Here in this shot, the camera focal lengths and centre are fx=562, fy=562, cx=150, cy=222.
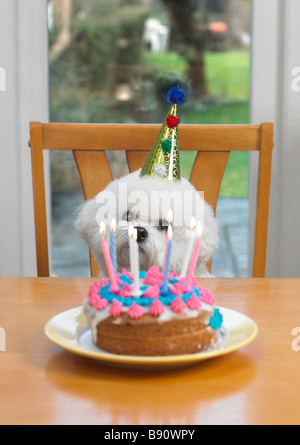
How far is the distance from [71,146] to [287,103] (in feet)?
2.93

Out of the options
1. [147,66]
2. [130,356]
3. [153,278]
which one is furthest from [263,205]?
[147,66]

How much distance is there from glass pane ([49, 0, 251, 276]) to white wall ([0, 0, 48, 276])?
7 centimetres

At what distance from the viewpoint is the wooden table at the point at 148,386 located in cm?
46

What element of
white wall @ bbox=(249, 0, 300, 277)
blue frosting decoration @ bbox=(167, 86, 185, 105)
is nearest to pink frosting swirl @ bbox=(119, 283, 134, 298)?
blue frosting decoration @ bbox=(167, 86, 185, 105)

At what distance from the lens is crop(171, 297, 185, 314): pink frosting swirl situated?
547 mm

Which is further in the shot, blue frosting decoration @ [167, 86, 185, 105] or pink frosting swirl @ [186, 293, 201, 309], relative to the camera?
blue frosting decoration @ [167, 86, 185, 105]

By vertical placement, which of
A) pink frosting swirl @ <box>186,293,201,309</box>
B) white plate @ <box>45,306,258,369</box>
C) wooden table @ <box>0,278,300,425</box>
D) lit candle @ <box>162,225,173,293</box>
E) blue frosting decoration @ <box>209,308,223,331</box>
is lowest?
wooden table @ <box>0,278,300,425</box>

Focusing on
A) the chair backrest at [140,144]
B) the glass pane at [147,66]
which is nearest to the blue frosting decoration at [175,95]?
the chair backrest at [140,144]

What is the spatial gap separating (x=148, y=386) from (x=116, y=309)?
0.08 metres

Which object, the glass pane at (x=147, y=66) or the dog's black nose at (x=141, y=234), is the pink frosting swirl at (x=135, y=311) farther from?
the glass pane at (x=147, y=66)

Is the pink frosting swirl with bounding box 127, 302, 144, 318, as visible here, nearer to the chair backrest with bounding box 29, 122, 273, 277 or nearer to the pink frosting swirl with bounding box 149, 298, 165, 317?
the pink frosting swirl with bounding box 149, 298, 165, 317

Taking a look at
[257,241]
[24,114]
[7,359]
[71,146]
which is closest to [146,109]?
[24,114]
